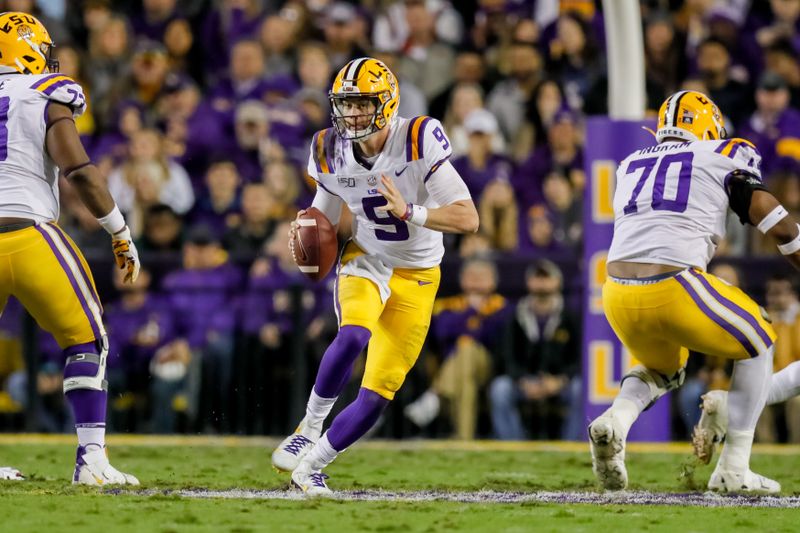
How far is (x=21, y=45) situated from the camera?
7.04m

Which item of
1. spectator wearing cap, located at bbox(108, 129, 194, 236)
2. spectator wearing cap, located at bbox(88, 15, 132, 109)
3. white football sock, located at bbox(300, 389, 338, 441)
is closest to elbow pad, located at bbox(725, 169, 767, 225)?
white football sock, located at bbox(300, 389, 338, 441)

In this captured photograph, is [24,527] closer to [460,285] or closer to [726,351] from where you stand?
[726,351]

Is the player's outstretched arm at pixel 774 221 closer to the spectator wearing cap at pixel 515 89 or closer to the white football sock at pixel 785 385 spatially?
the white football sock at pixel 785 385

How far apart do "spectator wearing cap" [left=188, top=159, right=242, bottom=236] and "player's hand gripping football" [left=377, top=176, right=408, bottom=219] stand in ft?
16.8

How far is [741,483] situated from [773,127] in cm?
541

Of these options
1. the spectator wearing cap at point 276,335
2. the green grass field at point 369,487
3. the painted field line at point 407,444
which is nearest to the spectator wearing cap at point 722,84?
the painted field line at point 407,444

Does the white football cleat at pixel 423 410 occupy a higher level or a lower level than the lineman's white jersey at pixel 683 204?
lower

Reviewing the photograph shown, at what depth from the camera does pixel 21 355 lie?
1083cm

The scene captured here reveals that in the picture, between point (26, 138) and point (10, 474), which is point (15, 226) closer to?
point (26, 138)

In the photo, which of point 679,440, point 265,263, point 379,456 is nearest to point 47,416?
point 265,263

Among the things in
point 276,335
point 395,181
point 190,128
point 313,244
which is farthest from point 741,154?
point 190,128

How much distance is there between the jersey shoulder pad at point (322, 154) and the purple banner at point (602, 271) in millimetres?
3435

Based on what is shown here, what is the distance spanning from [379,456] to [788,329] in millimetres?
3006

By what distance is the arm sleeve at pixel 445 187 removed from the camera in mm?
6930
